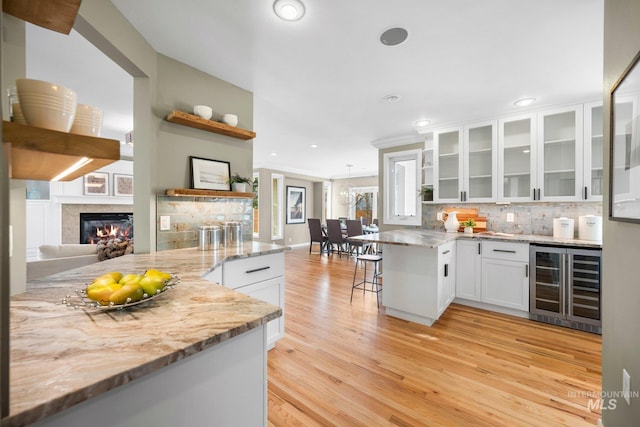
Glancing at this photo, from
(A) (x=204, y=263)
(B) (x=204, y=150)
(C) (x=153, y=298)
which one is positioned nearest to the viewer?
(C) (x=153, y=298)

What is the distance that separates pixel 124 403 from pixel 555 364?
2.88m

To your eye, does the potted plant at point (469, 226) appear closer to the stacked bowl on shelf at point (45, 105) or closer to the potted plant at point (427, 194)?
the potted plant at point (427, 194)

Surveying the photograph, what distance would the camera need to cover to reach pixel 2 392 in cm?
44

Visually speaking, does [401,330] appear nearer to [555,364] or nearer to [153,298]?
[555,364]

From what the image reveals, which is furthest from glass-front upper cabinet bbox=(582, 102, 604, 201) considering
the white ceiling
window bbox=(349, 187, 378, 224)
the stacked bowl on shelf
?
window bbox=(349, 187, 378, 224)

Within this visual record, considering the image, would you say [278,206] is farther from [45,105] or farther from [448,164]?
[45,105]

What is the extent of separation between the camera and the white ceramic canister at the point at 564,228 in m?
3.07

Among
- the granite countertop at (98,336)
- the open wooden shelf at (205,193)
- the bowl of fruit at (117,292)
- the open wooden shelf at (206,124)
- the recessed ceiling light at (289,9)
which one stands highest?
the recessed ceiling light at (289,9)

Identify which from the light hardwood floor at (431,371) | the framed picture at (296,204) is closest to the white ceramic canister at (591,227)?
the light hardwood floor at (431,371)

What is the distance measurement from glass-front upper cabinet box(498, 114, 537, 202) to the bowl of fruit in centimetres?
389

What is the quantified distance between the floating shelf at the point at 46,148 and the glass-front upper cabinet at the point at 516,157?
4.01 m

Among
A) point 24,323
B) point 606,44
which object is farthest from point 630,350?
point 24,323

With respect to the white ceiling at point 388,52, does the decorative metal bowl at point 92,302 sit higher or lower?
lower

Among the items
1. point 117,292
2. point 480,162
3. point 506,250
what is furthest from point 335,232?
point 117,292
